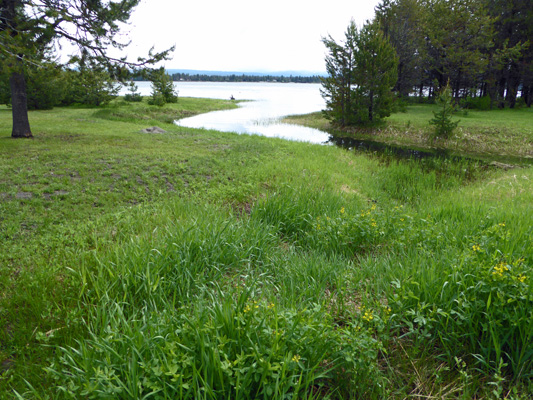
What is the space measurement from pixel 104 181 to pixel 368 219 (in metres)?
6.27

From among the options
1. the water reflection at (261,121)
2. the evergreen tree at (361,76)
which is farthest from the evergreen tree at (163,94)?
the evergreen tree at (361,76)

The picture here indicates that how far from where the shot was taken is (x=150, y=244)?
433 centimetres

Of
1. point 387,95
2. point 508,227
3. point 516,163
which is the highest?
point 387,95

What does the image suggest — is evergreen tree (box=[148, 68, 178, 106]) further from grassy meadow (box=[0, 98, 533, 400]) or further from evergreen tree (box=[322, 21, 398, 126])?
grassy meadow (box=[0, 98, 533, 400])

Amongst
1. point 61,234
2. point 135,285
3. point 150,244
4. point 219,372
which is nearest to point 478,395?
point 219,372

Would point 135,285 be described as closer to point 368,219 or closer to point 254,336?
point 254,336

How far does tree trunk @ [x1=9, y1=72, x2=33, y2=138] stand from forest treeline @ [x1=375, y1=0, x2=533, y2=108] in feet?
93.6

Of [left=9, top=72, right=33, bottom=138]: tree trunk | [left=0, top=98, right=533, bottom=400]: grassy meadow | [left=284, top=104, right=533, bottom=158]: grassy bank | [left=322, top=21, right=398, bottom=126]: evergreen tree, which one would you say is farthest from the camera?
[left=322, top=21, right=398, bottom=126]: evergreen tree

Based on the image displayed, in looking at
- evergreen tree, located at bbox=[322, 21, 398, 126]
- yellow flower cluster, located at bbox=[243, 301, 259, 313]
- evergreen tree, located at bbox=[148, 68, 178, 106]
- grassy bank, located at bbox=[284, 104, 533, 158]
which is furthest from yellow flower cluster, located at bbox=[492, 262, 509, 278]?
evergreen tree, located at bbox=[322, 21, 398, 126]

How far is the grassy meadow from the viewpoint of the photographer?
239cm

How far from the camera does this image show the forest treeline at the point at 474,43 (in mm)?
31688

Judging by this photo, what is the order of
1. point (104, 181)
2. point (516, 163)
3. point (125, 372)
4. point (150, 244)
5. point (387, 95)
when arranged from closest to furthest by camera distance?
point (125, 372)
point (150, 244)
point (104, 181)
point (516, 163)
point (387, 95)

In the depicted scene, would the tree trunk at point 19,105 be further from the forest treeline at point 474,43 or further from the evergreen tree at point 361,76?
the forest treeline at point 474,43

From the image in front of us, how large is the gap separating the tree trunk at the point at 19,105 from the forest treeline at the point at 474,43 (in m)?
28.5
